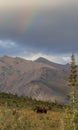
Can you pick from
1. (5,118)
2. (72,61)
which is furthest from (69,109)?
(5,118)

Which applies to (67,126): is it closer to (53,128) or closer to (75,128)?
(75,128)

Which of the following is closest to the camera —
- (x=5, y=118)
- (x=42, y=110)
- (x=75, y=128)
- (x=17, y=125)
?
(x=75, y=128)

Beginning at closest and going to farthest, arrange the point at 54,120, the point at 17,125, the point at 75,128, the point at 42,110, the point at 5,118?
the point at 75,128
the point at 17,125
the point at 5,118
the point at 54,120
the point at 42,110

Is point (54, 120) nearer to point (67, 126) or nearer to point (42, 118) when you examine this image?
point (42, 118)

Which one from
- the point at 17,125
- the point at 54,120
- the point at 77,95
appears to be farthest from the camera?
the point at 54,120

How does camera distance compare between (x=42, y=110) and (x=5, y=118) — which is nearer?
(x=5, y=118)

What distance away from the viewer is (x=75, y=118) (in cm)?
1667

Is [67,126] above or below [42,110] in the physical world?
below

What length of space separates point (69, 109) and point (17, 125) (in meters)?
6.23

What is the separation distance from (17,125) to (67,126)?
250 inches

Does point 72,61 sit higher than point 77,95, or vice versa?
point 72,61

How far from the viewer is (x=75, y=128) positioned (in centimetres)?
1644

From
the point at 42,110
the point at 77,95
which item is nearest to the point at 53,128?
the point at 77,95

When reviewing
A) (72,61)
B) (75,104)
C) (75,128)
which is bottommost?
(75,128)
